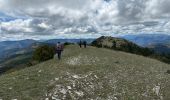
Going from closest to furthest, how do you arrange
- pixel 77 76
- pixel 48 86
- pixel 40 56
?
pixel 48 86 < pixel 77 76 < pixel 40 56

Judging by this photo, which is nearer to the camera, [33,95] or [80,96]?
[33,95]

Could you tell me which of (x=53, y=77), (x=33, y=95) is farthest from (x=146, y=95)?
(x=33, y=95)

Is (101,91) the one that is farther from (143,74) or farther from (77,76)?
(143,74)

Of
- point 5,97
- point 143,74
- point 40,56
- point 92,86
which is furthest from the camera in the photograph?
point 40,56

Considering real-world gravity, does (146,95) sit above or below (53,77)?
below

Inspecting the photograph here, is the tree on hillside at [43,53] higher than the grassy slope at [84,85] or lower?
lower

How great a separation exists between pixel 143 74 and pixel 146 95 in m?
9.75

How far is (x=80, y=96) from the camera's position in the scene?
2483 centimetres

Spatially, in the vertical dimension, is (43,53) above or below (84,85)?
below

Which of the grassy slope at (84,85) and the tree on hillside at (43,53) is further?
the tree on hillside at (43,53)

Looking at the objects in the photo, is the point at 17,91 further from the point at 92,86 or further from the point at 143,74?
the point at 143,74

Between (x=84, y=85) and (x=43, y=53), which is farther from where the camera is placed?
(x=43, y=53)

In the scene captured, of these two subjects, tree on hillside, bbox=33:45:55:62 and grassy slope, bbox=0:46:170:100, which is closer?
grassy slope, bbox=0:46:170:100

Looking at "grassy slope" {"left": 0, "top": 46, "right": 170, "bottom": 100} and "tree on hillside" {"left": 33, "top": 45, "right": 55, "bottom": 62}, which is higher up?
"grassy slope" {"left": 0, "top": 46, "right": 170, "bottom": 100}
